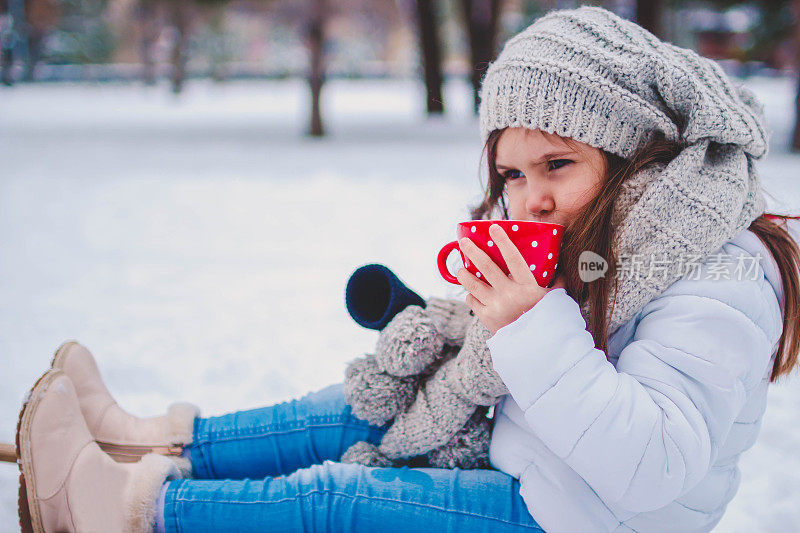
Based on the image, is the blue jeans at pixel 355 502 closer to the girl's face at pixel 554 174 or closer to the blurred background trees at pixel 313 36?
the girl's face at pixel 554 174

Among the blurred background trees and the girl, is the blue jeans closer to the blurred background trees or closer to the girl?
the girl

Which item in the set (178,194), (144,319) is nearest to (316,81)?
(178,194)

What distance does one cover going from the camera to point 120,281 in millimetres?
3480

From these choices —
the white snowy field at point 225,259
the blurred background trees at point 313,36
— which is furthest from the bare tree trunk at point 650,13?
the white snowy field at point 225,259

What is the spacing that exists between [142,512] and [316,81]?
859 cm

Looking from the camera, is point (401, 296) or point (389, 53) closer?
point (401, 296)

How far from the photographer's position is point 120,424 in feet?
4.74

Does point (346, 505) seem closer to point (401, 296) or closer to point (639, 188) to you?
point (401, 296)

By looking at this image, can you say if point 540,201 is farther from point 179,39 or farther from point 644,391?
point 179,39

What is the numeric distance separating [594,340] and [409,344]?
335 millimetres

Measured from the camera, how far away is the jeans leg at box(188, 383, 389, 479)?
1.39m

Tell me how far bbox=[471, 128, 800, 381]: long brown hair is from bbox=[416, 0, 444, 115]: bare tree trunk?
36.2 ft

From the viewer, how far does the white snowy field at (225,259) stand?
224 cm

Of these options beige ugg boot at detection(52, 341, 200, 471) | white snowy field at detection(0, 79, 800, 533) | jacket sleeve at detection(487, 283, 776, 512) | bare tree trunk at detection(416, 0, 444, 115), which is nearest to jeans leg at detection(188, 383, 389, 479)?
beige ugg boot at detection(52, 341, 200, 471)
